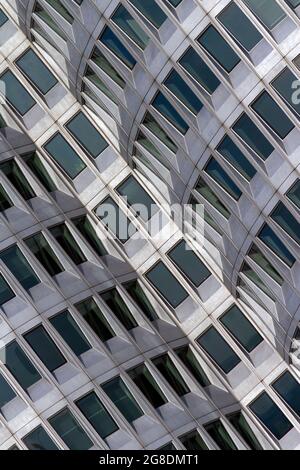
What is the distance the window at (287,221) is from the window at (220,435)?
9.22 metres

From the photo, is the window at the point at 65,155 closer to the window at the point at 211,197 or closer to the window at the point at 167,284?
the window at the point at 167,284

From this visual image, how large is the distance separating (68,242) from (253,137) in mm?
10720

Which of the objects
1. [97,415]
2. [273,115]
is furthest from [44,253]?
[273,115]

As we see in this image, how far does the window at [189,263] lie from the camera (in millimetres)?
53531

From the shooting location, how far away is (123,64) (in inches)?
1945

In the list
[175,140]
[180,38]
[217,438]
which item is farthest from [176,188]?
[217,438]

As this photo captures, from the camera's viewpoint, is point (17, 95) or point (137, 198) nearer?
point (137, 198)

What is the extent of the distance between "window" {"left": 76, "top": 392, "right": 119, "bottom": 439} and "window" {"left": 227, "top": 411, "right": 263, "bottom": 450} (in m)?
5.38

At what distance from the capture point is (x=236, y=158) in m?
47.2

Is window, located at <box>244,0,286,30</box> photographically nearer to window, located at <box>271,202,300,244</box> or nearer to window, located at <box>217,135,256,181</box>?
window, located at <box>217,135,256,181</box>

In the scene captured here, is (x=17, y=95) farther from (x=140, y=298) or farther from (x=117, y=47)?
(x=140, y=298)

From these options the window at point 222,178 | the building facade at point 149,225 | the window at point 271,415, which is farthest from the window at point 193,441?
the window at point 222,178
